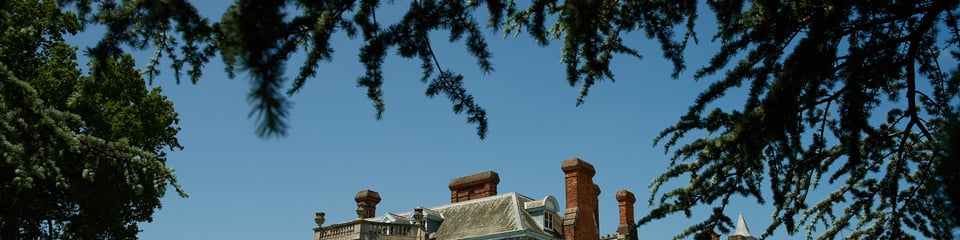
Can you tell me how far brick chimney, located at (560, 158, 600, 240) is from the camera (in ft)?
87.8

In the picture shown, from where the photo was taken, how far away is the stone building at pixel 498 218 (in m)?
25.2

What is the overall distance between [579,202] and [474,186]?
4781mm

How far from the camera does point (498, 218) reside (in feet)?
88.4

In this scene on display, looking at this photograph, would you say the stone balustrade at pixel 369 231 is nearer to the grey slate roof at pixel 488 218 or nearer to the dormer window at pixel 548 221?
the grey slate roof at pixel 488 218

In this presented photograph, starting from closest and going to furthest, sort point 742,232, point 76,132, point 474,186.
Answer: point 76,132
point 474,186
point 742,232

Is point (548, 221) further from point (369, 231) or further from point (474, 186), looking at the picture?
point (369, 231)

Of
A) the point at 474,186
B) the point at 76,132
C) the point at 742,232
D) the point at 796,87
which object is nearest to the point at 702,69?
the point at 796,87

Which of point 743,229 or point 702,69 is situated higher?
point 743,229

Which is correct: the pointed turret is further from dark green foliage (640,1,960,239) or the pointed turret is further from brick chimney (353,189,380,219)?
dark green foliage (640,1,960,239)

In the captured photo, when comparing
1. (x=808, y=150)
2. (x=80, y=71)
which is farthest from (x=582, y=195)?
(x=808, y=150)

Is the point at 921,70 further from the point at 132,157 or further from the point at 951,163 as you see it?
the point at 132,157

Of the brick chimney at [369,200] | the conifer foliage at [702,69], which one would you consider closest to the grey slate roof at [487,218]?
the brick chimney at [369,200]

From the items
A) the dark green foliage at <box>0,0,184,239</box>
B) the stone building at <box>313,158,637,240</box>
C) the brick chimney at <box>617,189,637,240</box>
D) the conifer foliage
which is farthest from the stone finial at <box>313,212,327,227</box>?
the conifer foliage

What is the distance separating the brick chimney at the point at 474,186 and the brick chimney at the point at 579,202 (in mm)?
3382
